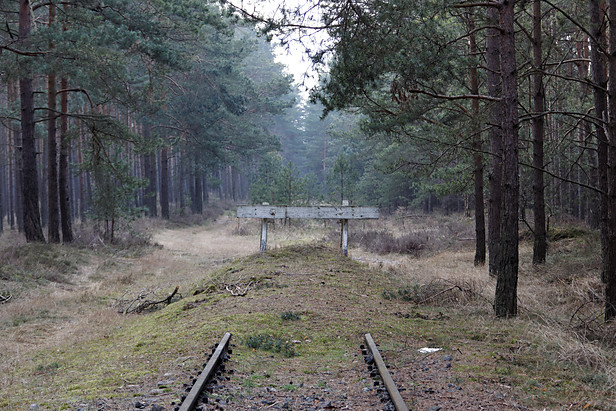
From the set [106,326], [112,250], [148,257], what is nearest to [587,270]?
[106,326]

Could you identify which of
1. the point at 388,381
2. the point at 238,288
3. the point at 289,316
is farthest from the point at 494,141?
the point at 388,381

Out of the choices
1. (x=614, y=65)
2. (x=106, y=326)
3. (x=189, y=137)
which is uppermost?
(x=189, y=137)

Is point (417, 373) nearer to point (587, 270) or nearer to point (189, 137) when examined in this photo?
point (587, 270)

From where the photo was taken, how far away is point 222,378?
520 centimetres

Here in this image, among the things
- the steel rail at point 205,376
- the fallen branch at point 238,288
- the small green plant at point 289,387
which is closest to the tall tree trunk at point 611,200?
the small green plant at point 289,387

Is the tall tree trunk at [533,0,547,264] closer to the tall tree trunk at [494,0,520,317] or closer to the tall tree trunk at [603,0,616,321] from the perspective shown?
the tall tree trunk at [603,0,616,321]

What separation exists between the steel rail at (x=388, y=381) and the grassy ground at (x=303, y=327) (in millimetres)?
173

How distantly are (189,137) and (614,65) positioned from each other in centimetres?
3522

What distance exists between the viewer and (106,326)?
8.83m

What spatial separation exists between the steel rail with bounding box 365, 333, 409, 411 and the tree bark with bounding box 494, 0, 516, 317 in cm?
288

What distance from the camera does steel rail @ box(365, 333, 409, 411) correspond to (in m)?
4.20

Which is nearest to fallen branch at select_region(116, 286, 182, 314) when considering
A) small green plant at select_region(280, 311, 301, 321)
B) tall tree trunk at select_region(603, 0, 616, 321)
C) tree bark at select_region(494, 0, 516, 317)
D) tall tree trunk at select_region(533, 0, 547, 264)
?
small green plant at select_region(280, 311, 301, 321)

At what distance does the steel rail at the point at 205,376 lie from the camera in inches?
164

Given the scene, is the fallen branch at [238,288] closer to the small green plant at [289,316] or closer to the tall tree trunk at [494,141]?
the small green plant at [289,316]
